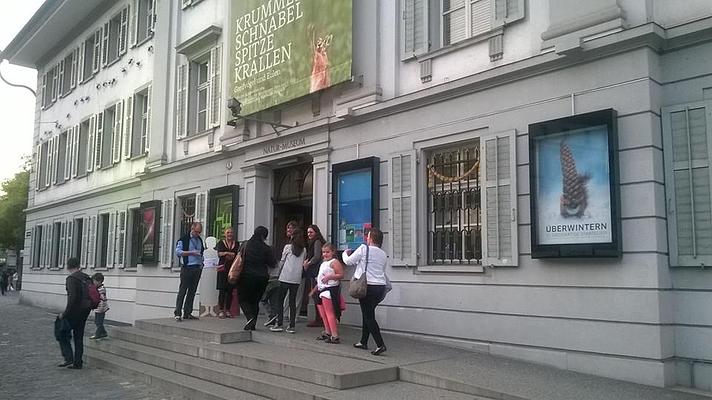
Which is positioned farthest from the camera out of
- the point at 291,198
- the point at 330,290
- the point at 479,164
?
the point at 291,198

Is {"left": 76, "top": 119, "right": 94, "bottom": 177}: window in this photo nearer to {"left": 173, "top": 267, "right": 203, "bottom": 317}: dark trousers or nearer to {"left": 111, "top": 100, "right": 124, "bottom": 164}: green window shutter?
{"left": 111, "top": 100, "right": 124, "bottom": 164}: green window shutter

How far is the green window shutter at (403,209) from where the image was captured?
32.2 feet

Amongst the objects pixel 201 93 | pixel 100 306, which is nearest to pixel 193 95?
pixel 201 93

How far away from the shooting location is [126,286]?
61.2 feet

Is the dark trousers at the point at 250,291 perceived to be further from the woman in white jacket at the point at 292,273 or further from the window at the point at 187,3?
the window at the point at 187,3

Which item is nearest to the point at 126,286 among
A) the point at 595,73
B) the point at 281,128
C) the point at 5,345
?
the point at 5,345

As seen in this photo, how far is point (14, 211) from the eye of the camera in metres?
45.6

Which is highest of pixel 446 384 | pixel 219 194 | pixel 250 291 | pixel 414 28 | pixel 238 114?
pixel 414 28

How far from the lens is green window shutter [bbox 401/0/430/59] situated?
10.1 meters

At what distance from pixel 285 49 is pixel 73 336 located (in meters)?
6.44

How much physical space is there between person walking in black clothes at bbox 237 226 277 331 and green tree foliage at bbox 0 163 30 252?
134 ft

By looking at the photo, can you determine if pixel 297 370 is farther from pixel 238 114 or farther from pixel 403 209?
pixel 238 114

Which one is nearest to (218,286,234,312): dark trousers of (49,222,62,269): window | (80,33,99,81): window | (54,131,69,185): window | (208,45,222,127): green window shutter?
(208,45,222,127): green window shutter

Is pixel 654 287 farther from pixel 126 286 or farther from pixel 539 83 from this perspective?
pixel 126 286
